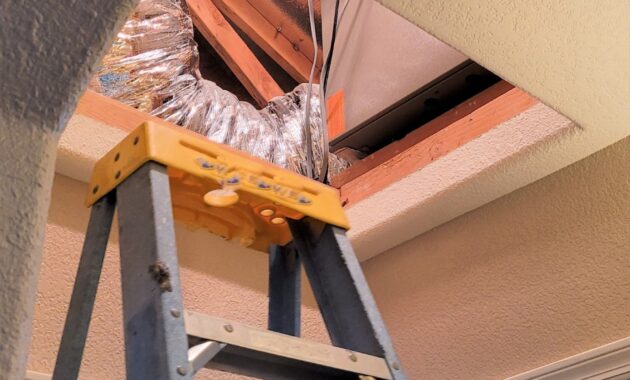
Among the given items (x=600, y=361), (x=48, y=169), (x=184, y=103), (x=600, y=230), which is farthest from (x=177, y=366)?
(x=184, y=103)

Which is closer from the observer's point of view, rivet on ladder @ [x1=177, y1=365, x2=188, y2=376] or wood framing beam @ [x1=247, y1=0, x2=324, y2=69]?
rivet on ladder @ [x1=177, y1=365, x2=188, y2=376]

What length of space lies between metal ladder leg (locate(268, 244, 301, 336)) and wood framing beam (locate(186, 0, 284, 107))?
1.56 metres

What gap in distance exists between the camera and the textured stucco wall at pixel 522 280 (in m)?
1.40

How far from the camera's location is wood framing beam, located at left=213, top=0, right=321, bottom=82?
9.10ft

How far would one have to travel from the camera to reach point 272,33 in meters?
2.86

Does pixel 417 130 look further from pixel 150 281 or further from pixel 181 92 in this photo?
pixel 150 281

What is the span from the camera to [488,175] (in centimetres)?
157

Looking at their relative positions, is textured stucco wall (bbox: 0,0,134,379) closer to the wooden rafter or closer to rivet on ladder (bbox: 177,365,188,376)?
rivet on ladder (bbox: 177,365,188,376)

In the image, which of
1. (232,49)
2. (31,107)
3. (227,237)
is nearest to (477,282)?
(227,237)

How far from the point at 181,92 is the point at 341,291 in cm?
118

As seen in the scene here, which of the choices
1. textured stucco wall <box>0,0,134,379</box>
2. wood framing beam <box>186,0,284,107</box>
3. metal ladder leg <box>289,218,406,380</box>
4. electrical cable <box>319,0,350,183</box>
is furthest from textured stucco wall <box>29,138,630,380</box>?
wood framing beam <box>186,0,284,107</box>

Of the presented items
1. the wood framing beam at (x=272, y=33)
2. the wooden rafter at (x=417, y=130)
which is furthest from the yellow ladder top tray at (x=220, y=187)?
the wood framing beam at (x=272, y=33)

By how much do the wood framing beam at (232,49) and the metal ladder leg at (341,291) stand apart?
163 centimetres

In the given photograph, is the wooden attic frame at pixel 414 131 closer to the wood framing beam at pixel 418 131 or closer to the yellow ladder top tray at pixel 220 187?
the wood framing beam at pixel 418 131
